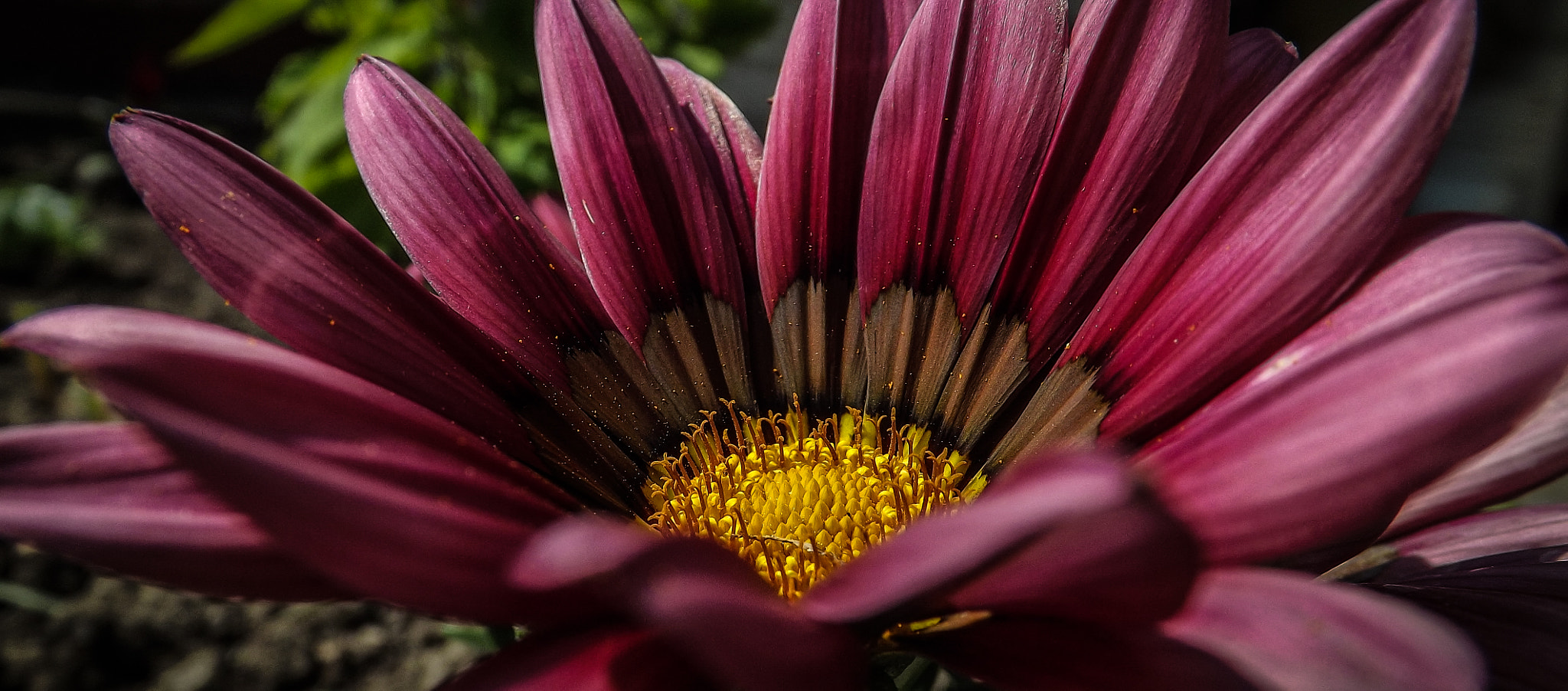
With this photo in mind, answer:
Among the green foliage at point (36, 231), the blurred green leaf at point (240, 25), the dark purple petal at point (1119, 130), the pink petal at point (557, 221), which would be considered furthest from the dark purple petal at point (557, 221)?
the green foliage at point (36, 231)

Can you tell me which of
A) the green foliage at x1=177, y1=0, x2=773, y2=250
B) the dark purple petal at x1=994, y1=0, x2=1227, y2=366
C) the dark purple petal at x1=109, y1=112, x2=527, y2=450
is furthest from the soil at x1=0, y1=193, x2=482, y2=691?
the dark purple petal at x1=994, y1=0, x2=1227, y2=366

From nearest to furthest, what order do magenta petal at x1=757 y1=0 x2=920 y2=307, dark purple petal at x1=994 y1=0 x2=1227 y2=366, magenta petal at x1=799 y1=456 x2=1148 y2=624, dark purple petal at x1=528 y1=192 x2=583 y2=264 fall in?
1. magenta petal at x1=799 y1=456 x2=1148 y2=624
2. dark purple petal at x1=994 y1=0 x2=1227 y2=366
3. magenta petal at x1=757 y1=0 x2=920 y2=307
4. dark purple petal at x1=528 y1=192 x2=583 y2=264

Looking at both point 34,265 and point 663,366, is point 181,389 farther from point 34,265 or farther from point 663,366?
point 34,265

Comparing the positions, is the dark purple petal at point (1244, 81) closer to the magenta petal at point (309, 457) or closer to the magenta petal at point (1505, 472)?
the magenta petal at point (1505, 472)

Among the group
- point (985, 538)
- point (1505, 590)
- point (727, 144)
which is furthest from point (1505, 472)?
point (727, 144)

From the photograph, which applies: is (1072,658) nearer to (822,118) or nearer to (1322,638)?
(1322,638)

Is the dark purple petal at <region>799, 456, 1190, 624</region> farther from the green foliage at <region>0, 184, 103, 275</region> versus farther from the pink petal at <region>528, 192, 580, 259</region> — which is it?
the green foliage at <region>0, 184, 103, 275</region>
